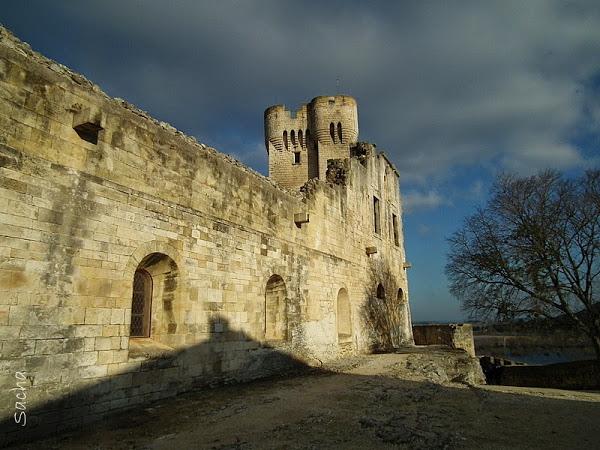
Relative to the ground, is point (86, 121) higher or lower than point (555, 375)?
higher

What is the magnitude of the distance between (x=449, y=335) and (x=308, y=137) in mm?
16691

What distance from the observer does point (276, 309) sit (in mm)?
9734

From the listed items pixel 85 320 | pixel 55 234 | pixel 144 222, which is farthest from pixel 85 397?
pixel 144 222

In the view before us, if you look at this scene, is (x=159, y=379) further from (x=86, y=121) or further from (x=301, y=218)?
(x=301, y=218)

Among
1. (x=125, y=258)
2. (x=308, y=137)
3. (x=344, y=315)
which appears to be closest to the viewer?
(x=125, y=258)

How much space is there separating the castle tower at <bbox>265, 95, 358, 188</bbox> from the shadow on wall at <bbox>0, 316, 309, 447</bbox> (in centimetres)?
2012

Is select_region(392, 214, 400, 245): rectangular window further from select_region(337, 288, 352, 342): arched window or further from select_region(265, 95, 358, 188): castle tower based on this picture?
select_region(265, 95, 358, 188): castle tower

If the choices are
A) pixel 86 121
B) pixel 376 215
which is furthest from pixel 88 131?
pixel 376 215

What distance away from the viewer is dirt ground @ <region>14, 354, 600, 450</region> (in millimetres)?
4230

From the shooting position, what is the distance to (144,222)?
636 cm

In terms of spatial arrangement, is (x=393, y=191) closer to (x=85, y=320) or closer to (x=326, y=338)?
(x=326, y=338)

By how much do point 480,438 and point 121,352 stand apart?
4.78 m

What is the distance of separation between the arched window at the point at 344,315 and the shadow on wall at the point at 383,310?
1.09 m

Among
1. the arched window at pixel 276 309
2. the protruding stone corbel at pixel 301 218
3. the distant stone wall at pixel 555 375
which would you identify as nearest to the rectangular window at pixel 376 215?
the protruding stone corbel at pixel 301 218
